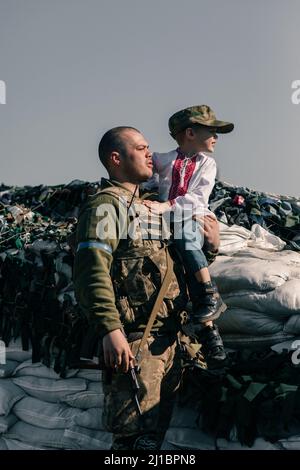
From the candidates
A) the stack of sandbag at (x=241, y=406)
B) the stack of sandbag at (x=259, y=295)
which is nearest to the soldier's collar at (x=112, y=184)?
the stack of sandbag at (x=241, y=406)

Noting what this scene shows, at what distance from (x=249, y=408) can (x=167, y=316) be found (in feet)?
2.32

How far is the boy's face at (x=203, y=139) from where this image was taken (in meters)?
4.12

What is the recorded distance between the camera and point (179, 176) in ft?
13.2

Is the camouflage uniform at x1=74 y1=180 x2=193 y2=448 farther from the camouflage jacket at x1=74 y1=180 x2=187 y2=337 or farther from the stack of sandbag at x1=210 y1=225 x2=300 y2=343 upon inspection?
the stack of sandbag at x1=210 y1=225 x2=300 y2=343

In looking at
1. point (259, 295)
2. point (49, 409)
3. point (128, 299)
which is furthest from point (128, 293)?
point (49, 409)

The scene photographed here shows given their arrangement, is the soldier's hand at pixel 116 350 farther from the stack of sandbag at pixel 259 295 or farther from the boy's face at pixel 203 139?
the stack of sandbag at pixel 259 295

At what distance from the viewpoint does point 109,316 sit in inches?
122

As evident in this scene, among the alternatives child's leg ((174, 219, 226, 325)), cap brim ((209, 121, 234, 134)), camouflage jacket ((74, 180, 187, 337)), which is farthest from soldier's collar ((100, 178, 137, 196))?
cap brim ((209, 121, 234, 134))

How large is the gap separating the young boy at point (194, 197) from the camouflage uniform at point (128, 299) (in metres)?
0.12
